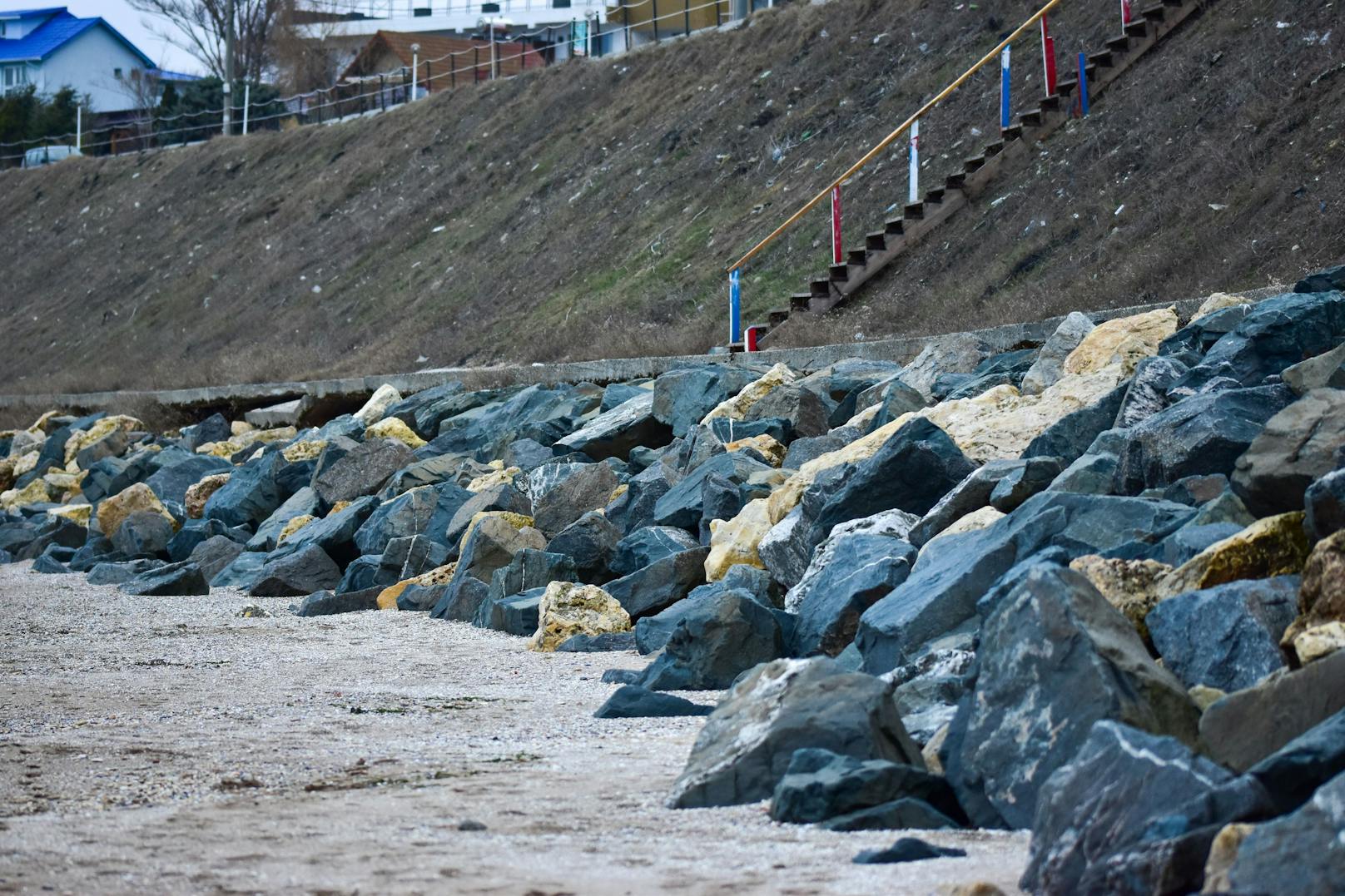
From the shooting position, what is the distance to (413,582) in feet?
30.1

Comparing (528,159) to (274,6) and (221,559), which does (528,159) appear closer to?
(221,559)

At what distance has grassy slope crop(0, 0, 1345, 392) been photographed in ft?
41.8

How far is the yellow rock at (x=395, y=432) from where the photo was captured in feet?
45.1

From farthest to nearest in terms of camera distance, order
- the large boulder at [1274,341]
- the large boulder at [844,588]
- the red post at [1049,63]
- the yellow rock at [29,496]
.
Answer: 1. the yellow rock at [29,496]
2. the red post at [1049,63]
3. the large boulder at [1274,341]
4. the large boulder at [844,588]

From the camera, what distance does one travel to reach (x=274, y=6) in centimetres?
5284

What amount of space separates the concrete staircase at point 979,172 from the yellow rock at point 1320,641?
1098cm

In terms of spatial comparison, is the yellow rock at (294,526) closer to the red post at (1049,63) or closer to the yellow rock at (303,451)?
the yellow rock at (303,451)

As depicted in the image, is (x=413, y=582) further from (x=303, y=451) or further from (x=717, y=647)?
(x=303, y=451)

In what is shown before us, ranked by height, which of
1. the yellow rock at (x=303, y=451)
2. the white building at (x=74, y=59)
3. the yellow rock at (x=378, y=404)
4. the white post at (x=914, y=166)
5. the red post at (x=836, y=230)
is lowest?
the yellow rock at (x=303, y=451)

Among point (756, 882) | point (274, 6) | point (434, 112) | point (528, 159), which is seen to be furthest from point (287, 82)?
point (756, 882)

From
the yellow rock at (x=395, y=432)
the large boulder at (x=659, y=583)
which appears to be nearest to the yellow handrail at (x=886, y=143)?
the yellow rock at (x=395, y=432)

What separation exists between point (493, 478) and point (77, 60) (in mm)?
70641

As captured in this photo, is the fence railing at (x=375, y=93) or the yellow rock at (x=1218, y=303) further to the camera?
the fence railing at (x=375, y=93)

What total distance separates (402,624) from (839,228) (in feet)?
30.4
